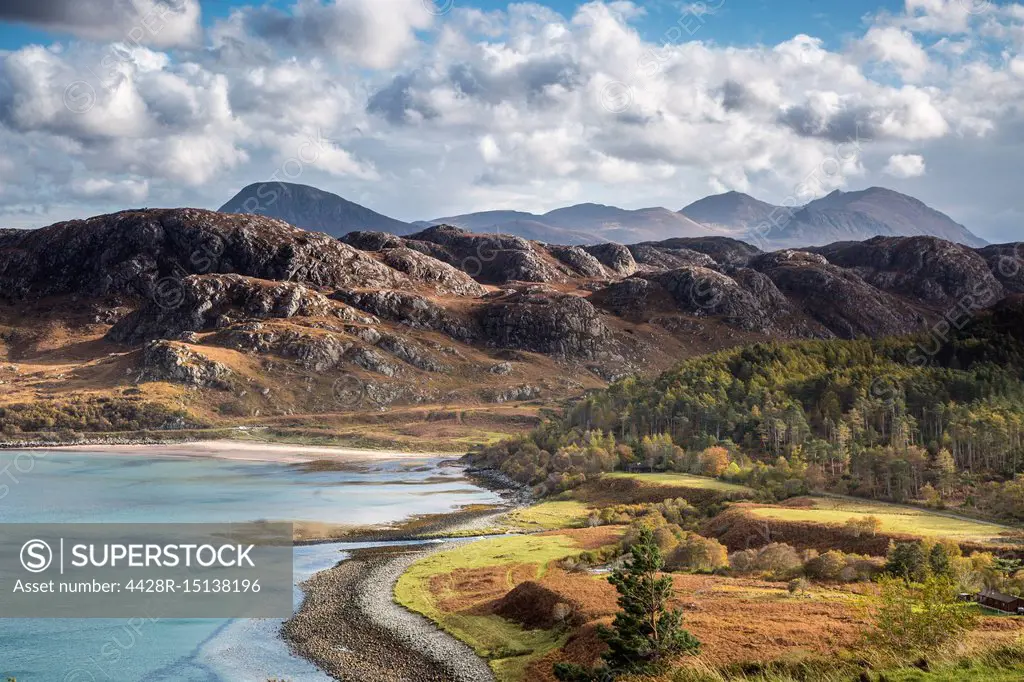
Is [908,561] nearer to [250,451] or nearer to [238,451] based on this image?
[250,451]

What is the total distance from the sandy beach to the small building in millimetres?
124243

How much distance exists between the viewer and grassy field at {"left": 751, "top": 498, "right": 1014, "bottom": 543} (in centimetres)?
6538

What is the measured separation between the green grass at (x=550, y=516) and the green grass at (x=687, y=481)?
9.19 meters

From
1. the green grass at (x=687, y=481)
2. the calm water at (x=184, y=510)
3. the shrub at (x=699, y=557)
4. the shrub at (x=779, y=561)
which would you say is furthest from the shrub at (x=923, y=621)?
the green grass at (x=687, y=481)

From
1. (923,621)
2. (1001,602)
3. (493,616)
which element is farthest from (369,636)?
(1001,602)

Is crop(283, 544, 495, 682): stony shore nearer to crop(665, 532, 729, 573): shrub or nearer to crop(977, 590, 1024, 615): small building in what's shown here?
crop(665, 532, 729, 573): shrub

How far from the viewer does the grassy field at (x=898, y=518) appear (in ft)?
214

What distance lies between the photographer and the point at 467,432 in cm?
18888

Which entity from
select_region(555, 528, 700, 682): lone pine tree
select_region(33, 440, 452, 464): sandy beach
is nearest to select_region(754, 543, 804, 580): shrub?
select_region(555, 528, 700, 682): lone pine tree

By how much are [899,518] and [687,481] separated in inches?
1216

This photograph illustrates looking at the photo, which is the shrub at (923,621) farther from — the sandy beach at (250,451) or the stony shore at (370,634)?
the sandy beach at (250,451)

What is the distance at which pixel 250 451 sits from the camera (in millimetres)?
165500

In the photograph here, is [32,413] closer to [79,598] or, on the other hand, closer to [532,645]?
[79,598]

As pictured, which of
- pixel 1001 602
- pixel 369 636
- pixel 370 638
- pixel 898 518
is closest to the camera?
pixel 1001 602
